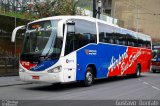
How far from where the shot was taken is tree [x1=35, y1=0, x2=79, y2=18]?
29.3m

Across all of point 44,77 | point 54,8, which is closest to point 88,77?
point 44,77

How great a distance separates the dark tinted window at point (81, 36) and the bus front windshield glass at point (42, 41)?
68cm

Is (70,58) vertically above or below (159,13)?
below

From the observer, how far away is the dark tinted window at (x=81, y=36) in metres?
17.2

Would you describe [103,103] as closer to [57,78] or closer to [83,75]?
[57,78]

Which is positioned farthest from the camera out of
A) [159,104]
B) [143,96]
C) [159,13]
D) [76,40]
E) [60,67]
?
[159,13]

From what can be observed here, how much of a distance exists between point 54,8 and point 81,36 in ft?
39.2

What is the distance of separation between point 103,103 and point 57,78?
3.82 metres

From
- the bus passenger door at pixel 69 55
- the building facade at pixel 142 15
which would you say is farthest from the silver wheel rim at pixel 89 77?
the building facade at pixel 142 15

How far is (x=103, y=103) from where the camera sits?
12922mm

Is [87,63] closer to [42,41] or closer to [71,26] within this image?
[71,26]

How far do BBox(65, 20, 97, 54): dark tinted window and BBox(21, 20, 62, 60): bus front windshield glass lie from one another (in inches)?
26.9

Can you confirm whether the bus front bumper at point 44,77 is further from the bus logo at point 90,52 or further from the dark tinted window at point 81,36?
the bus logo at point 90,52

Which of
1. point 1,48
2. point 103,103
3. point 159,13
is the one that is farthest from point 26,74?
point 159,13
